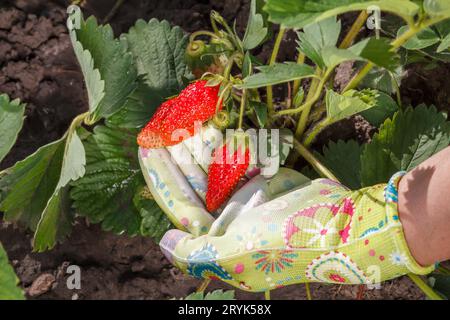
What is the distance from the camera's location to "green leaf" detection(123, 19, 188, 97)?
43.4 inches

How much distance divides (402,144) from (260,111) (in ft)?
0.88

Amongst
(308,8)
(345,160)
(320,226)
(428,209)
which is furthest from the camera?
(345,160)

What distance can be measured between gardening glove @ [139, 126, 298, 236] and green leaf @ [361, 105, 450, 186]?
0.13m

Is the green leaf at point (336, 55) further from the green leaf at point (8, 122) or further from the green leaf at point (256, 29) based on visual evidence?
the green leaf at point (8, 122)

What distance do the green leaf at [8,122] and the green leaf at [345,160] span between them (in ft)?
1.73

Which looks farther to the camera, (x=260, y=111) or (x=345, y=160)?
(x=345, y=160)

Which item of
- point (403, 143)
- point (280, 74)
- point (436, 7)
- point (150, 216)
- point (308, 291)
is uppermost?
point (436, 7)

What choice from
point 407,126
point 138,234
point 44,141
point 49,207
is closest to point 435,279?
point 407,126

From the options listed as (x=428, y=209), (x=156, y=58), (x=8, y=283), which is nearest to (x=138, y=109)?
(x=156, y=58)

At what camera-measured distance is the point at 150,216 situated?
112cm

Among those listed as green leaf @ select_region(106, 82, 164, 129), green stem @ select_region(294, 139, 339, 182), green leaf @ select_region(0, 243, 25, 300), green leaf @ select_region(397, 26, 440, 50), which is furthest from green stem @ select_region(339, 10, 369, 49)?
green leaf @ select_region(0, 243, 25, 300)

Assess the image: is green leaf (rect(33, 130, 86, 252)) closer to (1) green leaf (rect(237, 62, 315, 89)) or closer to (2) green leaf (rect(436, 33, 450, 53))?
(1) green leaf (rect(237, 62, 315, 89))

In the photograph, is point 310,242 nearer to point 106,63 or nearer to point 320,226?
point 320,226

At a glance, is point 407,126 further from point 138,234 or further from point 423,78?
point 138,234
